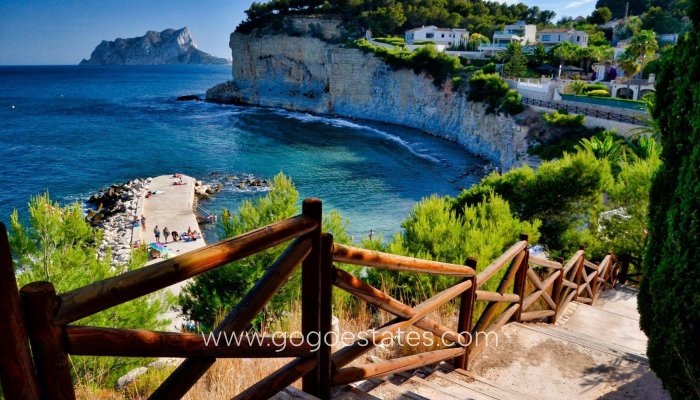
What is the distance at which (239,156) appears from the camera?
41188 mm

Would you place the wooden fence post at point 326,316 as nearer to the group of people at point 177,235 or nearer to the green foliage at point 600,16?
the group of people at point 177,235

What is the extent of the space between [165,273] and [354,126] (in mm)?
52586

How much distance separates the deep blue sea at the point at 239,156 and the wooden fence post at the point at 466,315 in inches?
799

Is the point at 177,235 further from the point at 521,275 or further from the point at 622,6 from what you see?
the point at 622,6

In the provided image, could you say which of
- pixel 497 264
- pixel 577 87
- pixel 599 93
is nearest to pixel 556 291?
pixel 497 264

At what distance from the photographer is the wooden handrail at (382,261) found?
2.45m

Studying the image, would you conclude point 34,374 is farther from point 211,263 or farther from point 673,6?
point 673,6

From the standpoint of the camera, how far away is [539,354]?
15.1 ft

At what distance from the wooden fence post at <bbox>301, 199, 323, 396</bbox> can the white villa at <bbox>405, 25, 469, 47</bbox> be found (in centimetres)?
6575

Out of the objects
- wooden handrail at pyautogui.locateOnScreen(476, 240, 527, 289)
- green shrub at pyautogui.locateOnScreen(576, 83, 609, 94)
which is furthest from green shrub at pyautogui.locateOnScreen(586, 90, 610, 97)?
wooden handrail at pyautogui.locateOnScreen(476, 240, 527, 289)

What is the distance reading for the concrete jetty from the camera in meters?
23.1

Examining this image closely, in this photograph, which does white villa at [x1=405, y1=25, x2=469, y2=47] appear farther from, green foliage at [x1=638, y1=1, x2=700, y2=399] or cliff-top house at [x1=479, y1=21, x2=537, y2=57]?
green foliage at [x1=638, y1=1, x2=700, y2=399]

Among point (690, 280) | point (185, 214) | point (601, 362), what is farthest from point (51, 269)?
point (185, 214)

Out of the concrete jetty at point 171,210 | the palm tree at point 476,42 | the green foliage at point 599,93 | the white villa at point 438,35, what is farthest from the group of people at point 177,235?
the palm tree at point 476,42
